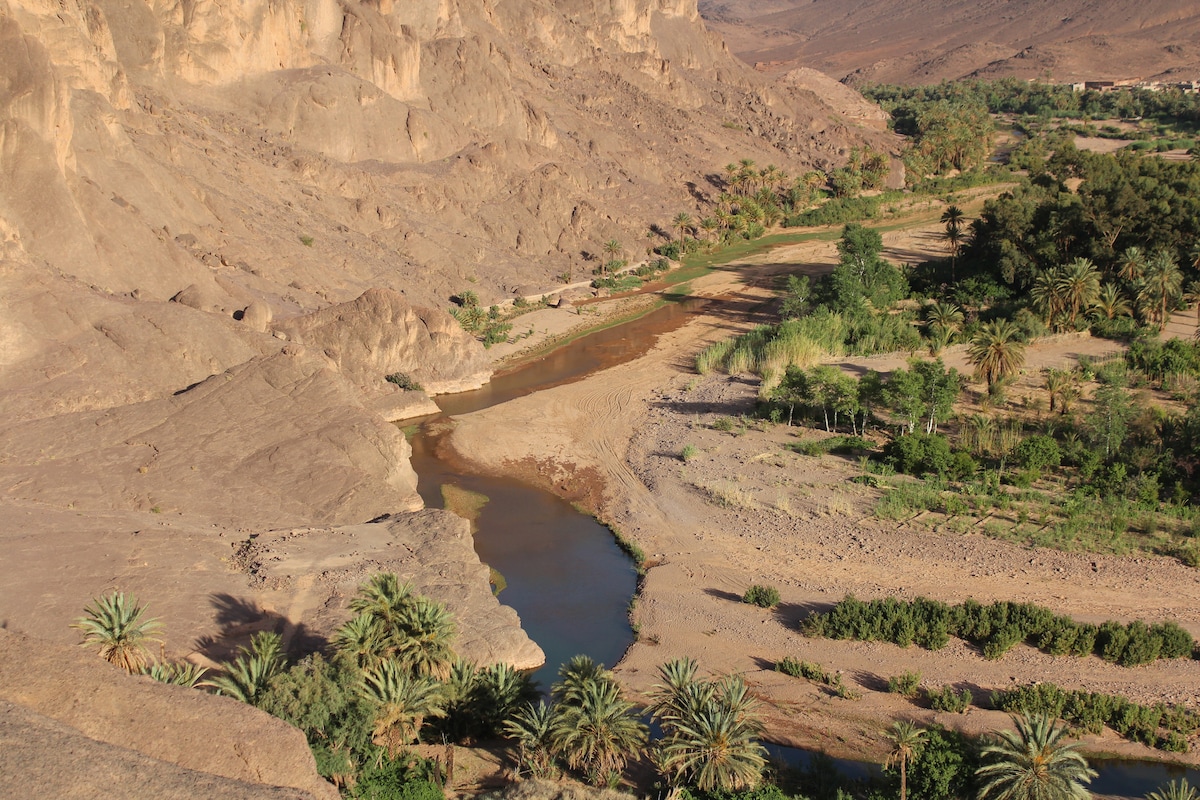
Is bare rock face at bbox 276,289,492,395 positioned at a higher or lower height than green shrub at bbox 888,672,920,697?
higher

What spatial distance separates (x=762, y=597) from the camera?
31.9 m

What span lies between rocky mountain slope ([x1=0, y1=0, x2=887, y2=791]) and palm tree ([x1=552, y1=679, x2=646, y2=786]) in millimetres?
5879

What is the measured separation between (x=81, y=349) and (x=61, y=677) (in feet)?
80.4

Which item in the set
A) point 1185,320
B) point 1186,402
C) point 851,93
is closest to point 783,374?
point 1186,402

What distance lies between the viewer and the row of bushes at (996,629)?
2814 cm

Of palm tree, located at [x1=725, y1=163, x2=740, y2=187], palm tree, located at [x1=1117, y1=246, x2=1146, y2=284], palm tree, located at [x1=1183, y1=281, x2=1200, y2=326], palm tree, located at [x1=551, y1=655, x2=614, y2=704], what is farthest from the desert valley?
palm tree, located at [x1=725, y1=163, x2=740, y2=187]

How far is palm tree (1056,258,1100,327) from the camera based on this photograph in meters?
54.7

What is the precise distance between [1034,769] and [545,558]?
19.2 m

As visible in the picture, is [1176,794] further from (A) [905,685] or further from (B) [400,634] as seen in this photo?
(B) [400,634]

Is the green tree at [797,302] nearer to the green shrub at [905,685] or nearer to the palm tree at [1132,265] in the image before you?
the palm tree at [1132,265]

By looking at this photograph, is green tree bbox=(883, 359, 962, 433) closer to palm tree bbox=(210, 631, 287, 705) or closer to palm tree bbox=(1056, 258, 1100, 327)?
palm tree bbox=(1056, 258, 1100, 327)

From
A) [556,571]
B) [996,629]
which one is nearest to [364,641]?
[556,571]

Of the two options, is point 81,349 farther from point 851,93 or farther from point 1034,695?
point 851,93

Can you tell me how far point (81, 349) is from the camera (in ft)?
131
